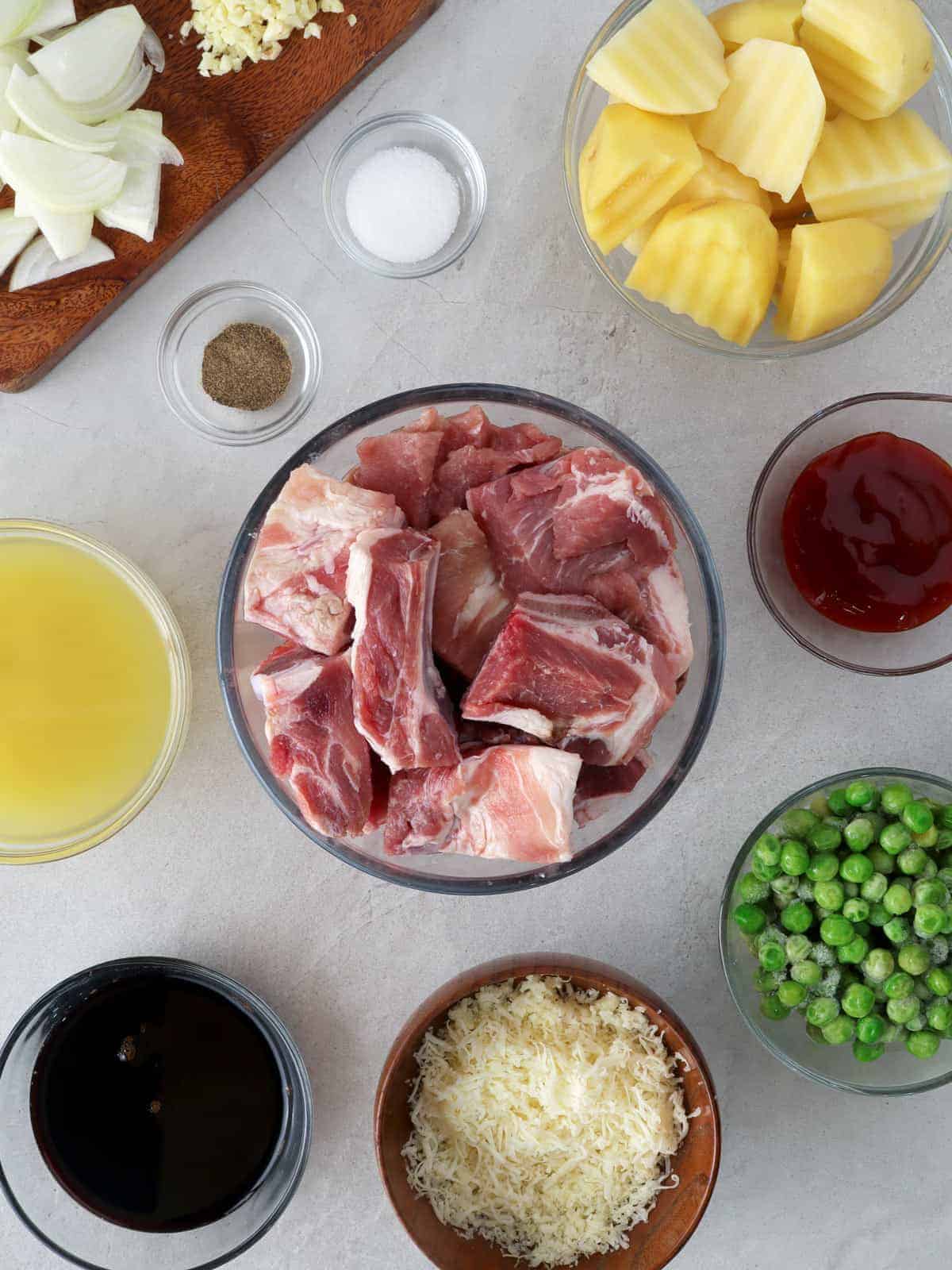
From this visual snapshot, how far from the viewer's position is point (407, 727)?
1740mm

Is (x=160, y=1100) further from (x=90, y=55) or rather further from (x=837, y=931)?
(x=90, y=55)

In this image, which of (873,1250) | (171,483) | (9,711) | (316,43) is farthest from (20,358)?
(873,1250)

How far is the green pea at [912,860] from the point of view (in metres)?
2.02

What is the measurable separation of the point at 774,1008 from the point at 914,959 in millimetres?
298

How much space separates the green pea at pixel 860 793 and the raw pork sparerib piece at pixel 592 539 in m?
0.48

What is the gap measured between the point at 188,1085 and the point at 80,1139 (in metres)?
0.25

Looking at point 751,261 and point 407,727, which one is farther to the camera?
point 751,261

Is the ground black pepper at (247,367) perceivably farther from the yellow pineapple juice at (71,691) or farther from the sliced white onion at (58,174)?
the yellow pineapple juice at (71,691)

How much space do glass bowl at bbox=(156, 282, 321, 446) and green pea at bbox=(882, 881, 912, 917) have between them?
153 cm

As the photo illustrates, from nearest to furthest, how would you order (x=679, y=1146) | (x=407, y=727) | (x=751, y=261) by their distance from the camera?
(x=407, y=727) → (x=751, y=261) → (x=679, y=1146)

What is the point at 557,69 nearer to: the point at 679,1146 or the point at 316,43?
the point at 316,43

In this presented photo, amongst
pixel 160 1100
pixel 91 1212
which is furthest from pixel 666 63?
pixel 91 1212

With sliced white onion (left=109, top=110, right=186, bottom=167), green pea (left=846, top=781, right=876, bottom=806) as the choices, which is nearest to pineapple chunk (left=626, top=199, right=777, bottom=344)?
green pea (left=846, top=781, right=876, bottom=806)

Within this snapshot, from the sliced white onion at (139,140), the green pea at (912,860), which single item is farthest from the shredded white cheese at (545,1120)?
the sliced white onion at (139,140)
